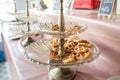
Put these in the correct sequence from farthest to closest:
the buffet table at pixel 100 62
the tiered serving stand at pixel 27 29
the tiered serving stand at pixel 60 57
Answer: the tiered serving stand at pixel 27 29 → the buffet table at pixel 100 62 → the tiered serving stand at pixel 60 57

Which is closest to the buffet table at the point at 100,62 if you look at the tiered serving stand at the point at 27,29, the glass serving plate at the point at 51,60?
the glass serving plate at the point at 51,60

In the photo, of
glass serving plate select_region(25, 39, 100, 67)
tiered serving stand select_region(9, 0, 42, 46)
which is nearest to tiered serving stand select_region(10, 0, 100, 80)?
glass serving plate select_region(25, 39, 100, 67)

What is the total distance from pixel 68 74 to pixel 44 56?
0.12m

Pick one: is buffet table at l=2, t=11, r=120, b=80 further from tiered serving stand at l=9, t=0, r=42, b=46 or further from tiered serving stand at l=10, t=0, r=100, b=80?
tiered serving stand at l=9, t=0, r=42, b=46

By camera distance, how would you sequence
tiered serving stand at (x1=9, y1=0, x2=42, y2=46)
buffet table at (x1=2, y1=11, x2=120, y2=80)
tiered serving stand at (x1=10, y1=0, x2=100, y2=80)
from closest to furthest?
tiered serving stand at (x1=10, y1=0, x2=100, y2=80), buffet table at (x1=2, y1=11, x2=120, y2=80), tiered serving stand at (x1=9, y1=0, x2=42, y2=46)

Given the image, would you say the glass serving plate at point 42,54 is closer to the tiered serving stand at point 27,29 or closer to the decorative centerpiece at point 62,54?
the decorative centerpiece at point 62,54

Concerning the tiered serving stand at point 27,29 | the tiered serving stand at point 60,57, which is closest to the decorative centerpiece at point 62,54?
the tiered serving stand at point 60,57

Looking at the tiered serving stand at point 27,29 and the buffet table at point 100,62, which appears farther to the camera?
the tiered serving stand at point 27,29

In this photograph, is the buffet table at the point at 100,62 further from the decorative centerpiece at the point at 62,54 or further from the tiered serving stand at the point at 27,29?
the tiered serving stand at the point at 27,29

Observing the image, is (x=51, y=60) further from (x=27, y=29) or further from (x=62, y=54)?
(x=27, y=29)

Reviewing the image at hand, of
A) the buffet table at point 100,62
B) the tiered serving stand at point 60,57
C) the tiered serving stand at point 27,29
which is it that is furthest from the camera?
the tiered serving stand at point 27,29

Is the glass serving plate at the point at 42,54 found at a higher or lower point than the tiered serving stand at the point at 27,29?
lower

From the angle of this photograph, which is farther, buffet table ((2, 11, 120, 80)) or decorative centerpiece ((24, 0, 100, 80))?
buffet table ((2, 11, 120, 80))

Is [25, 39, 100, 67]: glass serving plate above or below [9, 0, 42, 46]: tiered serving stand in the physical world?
below
